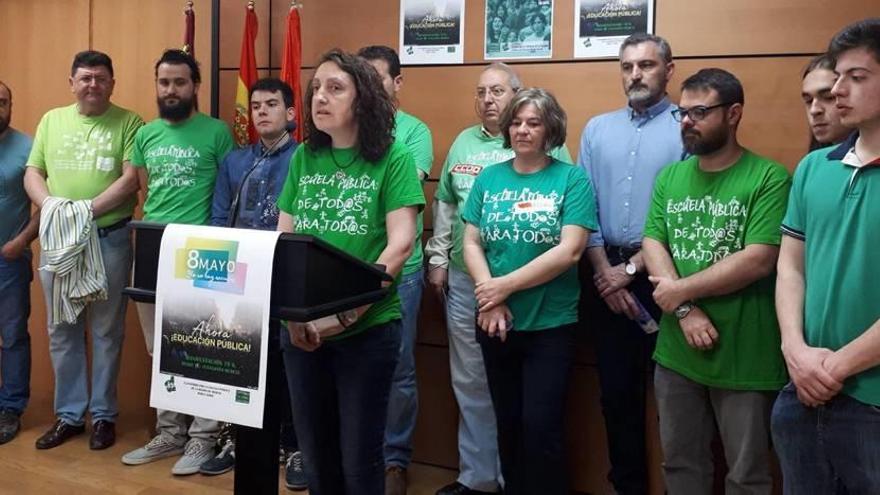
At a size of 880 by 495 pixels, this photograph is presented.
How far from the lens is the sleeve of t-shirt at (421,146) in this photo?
3.21 meters

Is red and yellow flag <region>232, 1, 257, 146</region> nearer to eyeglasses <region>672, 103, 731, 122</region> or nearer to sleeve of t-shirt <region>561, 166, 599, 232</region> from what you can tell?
sleeve of t-shirt <region>561, 166, 599, 232</region>

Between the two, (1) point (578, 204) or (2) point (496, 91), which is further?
(2) point (496, 91)

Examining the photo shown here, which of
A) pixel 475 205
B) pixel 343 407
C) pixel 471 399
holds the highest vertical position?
pixel 475 205

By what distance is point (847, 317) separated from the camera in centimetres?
169

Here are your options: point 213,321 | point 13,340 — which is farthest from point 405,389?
point 13,340

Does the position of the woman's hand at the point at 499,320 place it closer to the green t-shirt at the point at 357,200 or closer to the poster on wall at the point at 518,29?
the green t-shirt at the point at 357,200

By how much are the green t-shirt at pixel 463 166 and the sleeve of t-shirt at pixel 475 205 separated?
0.22 m

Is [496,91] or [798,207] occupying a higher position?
[496,91]

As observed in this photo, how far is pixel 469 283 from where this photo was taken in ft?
10.1

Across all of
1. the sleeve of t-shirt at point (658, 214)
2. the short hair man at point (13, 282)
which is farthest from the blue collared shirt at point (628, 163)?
the short hair man at point (13, 282)

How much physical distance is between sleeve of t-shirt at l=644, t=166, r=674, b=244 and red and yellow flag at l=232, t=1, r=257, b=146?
1923mm

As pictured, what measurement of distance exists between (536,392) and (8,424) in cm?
268

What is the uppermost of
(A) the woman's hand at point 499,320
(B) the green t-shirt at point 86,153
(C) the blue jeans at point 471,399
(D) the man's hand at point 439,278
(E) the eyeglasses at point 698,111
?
(E) the eyeglasses at point 698,111

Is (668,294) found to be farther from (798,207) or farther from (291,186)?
(291,186)
